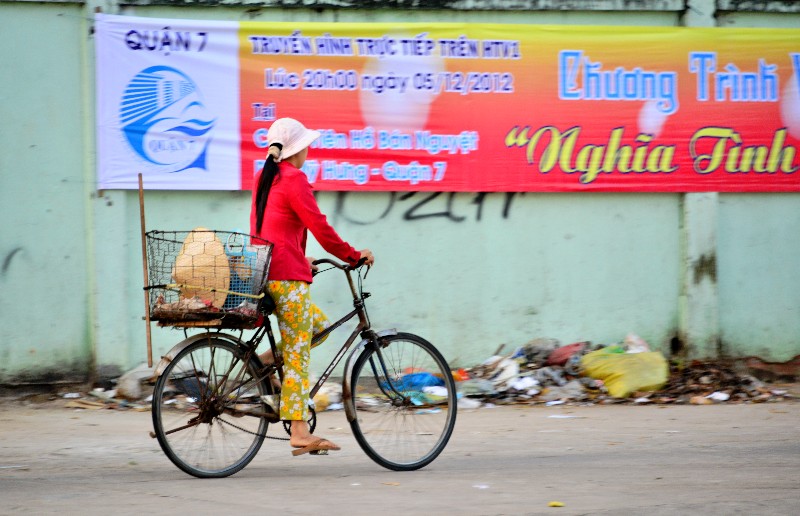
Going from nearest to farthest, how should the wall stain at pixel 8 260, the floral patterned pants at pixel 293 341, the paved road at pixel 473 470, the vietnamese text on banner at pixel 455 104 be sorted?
the paved road at pixel 473 470 < the floral patterned pants at pixel 293 341 < the wall stain at pixel 8 260 < the vietnamese text on banner at pixel 455 104

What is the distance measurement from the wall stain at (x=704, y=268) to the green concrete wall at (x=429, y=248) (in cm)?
2

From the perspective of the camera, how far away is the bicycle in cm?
518

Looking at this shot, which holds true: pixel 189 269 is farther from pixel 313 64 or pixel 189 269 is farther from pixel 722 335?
pixel 722 335

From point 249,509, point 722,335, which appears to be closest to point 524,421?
point 722,335

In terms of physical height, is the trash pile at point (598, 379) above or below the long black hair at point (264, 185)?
below

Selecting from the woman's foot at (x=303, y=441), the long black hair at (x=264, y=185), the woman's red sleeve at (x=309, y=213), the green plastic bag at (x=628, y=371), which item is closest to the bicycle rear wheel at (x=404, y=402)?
the woman's foot at (x=303, y=441)

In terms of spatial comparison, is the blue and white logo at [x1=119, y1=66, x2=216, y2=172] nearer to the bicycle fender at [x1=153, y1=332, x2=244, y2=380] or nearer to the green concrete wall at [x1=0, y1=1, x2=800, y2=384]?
the green concrete wall at [x1=0, y1=1, x2=800, y2=384]

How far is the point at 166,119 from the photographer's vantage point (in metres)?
8.10

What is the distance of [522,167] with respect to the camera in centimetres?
854

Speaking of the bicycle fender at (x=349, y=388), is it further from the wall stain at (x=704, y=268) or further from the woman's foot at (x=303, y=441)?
the wall stain at (x=704, y=268)

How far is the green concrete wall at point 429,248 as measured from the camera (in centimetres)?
798

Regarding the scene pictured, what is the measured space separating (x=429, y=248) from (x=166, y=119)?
2.42 meters

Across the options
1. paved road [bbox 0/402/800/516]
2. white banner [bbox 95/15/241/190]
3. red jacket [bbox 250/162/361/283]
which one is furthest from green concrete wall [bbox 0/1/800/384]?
red jacket [bbox 250/162/361/283]

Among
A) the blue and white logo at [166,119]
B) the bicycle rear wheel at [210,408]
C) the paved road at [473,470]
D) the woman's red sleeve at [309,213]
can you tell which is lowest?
the paved road at [473,470]
